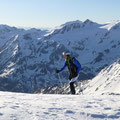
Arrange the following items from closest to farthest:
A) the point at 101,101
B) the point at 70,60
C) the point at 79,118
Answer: the point at 79,118
the point at 101,101
the point at 70,60

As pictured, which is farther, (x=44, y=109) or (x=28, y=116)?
(x=44, y=109)

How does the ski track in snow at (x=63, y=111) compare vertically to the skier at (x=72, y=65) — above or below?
below

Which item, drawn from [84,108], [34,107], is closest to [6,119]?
[34,107]

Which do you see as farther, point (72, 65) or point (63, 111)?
point (72, 65)

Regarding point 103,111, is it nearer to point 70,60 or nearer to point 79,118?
point 79,118

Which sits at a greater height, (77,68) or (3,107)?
(77,68)

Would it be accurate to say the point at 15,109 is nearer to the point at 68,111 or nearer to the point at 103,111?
the point at 68,111

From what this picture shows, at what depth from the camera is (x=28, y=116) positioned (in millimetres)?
12141

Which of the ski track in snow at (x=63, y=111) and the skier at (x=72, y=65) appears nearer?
the ski track in snow at (x=63, y=111)

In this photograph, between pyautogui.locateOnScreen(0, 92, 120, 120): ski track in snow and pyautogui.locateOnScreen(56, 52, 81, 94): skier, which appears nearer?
pyautogui.locateOnScreen(0, 92, 120, 120): ski track in snow

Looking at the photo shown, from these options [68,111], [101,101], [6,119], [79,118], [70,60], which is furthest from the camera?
[70,60]

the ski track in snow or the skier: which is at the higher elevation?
the skier

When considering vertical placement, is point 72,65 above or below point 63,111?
above

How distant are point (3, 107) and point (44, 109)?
7.66 ft
